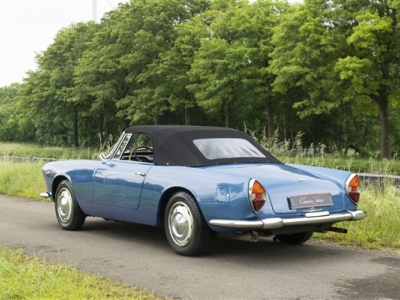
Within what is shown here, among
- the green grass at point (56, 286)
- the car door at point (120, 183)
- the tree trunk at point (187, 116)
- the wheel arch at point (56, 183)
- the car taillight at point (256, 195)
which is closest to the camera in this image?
the green grass at point (56, 286)

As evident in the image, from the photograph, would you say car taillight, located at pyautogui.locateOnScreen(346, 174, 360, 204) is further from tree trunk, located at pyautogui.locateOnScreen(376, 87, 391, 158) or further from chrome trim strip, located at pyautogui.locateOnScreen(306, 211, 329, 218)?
tree trunk, located at pyautogui.locateOnScreen(376, 87, 391, 158)

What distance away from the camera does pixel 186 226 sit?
6.51 meters

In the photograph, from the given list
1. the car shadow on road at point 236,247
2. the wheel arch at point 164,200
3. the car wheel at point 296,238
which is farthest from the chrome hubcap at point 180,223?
the car wheel at point 296,238

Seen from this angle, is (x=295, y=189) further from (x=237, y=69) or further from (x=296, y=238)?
(x=237, y=69)

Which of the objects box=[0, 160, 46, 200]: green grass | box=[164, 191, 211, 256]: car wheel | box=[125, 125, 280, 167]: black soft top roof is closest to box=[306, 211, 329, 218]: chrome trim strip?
box=[164, 191, 211, 256]: car wheel

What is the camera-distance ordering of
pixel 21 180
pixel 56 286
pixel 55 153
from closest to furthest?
pixel 56 286 → pixel 21 180 → pixel 55 153

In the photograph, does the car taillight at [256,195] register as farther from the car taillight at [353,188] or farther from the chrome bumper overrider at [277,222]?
the car taillight at [353,188]

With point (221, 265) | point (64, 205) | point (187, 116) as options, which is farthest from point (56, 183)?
point (187, 116)

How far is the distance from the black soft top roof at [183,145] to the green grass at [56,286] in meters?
1.93

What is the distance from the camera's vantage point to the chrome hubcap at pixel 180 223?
6.48 metres

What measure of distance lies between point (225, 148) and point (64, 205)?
2.67m

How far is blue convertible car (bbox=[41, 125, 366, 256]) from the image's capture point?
607cm

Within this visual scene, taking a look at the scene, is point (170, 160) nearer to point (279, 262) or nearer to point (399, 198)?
point (279, 262)

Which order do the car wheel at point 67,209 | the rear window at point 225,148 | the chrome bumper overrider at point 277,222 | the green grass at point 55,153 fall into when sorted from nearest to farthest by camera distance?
the chrome bumper overrider at point 277,222 → the rear window at point 225,148 → the car wheel at point 67,209 → the green grass at point 55,153
